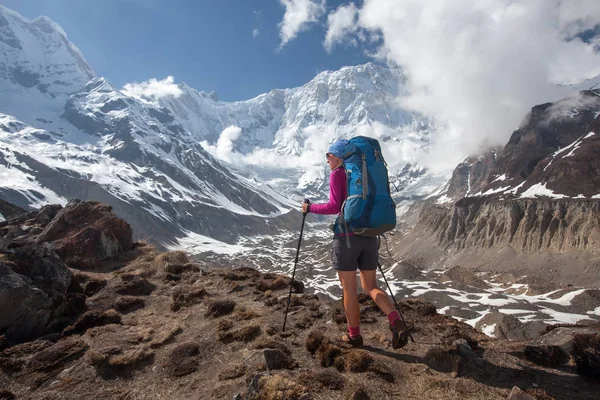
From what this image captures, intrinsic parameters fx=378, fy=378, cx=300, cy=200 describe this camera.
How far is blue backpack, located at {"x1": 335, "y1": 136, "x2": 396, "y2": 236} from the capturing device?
7012 millimetres

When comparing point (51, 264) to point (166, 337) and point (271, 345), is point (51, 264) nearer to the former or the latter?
point (166, 337)

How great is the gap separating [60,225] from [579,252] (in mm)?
126230

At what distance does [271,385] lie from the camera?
19.3 feet

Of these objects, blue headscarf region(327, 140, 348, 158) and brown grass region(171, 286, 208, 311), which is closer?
blue headscarf region(327, 140, 348, 158)

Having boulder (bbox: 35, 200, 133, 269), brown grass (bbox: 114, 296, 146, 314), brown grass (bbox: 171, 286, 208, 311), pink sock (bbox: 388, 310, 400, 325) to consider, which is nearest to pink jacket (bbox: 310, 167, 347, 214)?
pink sock (bbox: 388, 310, 400, 325)

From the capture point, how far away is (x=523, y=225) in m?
126

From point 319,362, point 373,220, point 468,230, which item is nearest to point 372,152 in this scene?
point 373,220

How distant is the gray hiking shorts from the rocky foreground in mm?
1686

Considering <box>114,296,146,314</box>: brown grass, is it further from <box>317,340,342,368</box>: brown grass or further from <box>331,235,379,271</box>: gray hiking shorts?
<box>331,235,379,271</box>: gray hiking shorts

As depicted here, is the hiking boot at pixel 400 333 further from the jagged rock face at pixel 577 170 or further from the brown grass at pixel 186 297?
the jagged rock face at pixel 577 170

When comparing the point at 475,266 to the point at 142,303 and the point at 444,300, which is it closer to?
the point at 444,300

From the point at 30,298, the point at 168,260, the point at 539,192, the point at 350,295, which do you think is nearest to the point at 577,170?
the point at 539,192

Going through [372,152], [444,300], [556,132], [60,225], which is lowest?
→ [444,300]

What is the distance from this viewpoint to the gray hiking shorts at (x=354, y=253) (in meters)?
7.40
